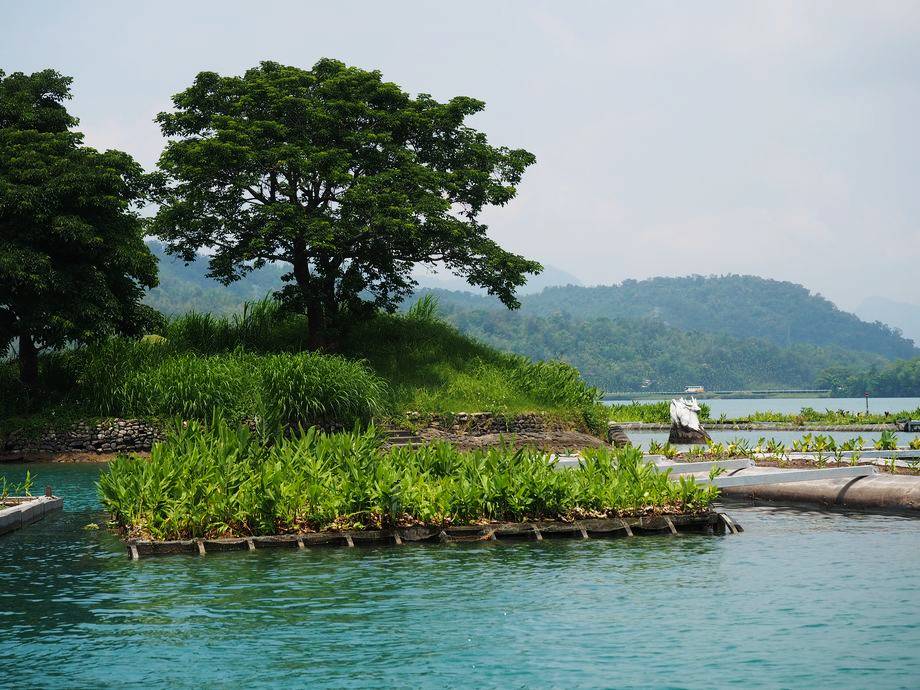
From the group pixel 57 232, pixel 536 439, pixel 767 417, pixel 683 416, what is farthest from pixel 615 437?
pixel 57 232

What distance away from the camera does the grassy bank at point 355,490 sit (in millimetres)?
16266

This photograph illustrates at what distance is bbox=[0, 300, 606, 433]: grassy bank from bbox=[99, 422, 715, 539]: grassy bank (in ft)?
50.5

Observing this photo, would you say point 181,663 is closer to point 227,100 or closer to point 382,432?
point 382,432

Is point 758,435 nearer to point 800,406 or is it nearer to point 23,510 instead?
point 23,510

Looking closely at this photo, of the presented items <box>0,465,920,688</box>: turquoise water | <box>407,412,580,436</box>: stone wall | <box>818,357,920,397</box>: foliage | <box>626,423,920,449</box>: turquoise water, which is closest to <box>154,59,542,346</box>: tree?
<box>407,412,580,436</box>: stone wall

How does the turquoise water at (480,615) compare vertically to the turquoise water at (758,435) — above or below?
below

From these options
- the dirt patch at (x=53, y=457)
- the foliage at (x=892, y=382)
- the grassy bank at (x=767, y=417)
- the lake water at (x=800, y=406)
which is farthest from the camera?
the foliage at (x=892, y=382)

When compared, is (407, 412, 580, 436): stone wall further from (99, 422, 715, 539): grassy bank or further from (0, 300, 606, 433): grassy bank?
(99, 422, 715, 539): grassy bank

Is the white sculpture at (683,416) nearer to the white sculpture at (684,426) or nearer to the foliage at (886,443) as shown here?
the white sculpture at (684,426)

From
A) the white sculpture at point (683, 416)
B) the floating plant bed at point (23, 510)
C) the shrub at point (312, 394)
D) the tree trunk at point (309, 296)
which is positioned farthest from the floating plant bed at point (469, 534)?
the tree trunk at point (309, 296)

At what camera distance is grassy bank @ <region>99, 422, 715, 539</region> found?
16.3 m

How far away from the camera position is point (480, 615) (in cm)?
1180

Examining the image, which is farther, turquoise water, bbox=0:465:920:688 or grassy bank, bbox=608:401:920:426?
grassy bank, bbox=608:401:920:426

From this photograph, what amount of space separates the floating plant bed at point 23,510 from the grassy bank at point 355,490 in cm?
165
